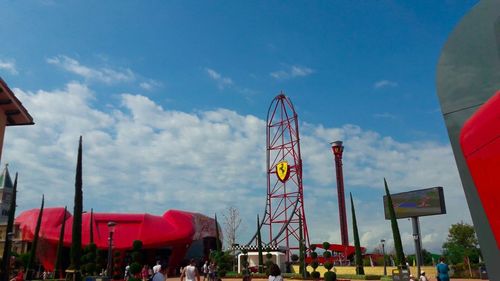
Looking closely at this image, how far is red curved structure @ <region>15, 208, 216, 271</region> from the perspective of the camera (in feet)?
140

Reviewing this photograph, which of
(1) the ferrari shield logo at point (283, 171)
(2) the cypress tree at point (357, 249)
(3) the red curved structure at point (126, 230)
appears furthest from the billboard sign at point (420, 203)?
(3) the red curved structure at point (126, 230)

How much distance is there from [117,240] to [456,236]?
1748 inches

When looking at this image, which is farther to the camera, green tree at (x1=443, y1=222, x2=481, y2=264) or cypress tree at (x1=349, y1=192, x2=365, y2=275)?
green tree at (x1=443, y1=222, x2=481, y2=264)

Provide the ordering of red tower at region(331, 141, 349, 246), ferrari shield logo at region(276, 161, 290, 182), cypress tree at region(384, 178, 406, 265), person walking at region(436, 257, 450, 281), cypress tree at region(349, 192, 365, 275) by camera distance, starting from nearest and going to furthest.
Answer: person walking at region(436, 257, 450, 281) → cypress tree at region(384, 178, 406, 265) → cypress tree at region(349, 192, 365, 275) → ferrari shield logo at region(276, 161, 290, 182) → red tower at region(331, 141, 349, 246)

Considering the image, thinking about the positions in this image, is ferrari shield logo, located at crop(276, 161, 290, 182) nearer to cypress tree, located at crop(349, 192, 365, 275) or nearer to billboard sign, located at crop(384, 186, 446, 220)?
billboard sign, located at crop(384, 186, 446, 220)

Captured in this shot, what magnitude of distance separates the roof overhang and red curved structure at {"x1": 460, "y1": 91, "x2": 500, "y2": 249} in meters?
26.5

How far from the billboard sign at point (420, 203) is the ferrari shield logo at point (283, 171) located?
38.4 feet

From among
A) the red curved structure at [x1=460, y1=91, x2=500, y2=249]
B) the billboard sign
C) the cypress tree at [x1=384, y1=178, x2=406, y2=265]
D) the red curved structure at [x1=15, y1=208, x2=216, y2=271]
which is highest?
the billboard sign

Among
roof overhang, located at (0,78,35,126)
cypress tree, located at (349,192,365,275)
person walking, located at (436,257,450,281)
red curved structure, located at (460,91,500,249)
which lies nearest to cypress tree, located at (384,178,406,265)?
cypress tree, located at (349,192,365,275)

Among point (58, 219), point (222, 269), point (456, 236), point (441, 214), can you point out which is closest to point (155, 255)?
point (58, 219)

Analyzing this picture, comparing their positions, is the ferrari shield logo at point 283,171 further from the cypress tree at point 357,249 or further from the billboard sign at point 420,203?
the cypress tree at point 357,249

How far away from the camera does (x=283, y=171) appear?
4888 cm

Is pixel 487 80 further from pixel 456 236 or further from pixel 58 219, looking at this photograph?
pixel 456 236

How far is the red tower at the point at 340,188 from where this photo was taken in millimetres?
61438
